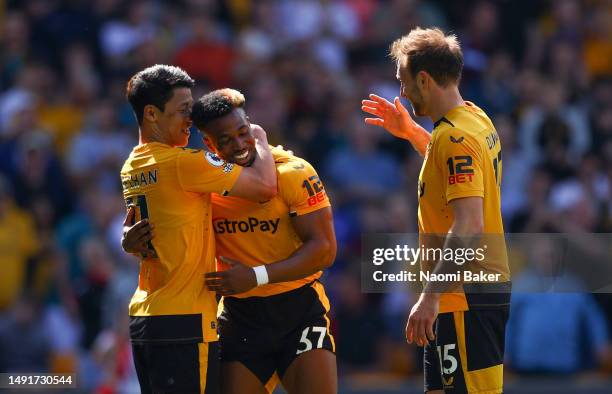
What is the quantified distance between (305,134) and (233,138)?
655cm

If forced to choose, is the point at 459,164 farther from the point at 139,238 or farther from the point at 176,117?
the point at 139,238

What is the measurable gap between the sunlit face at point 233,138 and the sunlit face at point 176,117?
0.48 feet

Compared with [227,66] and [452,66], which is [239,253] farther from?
[227,66]

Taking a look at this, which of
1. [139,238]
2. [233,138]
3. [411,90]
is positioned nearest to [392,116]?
[411,90]

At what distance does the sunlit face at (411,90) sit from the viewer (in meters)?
6.52

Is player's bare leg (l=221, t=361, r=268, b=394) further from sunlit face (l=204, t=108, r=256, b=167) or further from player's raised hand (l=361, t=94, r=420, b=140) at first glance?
player's raised hand (l=361, t=94, r=420, b=140)

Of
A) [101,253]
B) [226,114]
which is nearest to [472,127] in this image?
[226,114]

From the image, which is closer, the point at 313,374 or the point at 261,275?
the point at 261,275

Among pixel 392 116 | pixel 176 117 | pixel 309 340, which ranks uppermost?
pixel 392 116

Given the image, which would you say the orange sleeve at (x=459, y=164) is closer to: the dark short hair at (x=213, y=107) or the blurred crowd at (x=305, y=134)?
the dark short hair at (x=213, y=107)

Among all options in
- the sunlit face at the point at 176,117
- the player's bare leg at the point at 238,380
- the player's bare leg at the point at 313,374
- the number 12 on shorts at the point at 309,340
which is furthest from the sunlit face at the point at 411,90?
the player's bare leg at the point at 238,380

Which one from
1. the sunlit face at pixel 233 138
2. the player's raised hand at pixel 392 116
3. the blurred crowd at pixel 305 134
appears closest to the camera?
the sunlit face at pixel 233 138

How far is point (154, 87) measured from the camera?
6.67 metres

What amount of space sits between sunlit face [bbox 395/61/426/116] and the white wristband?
1231 millimetres
